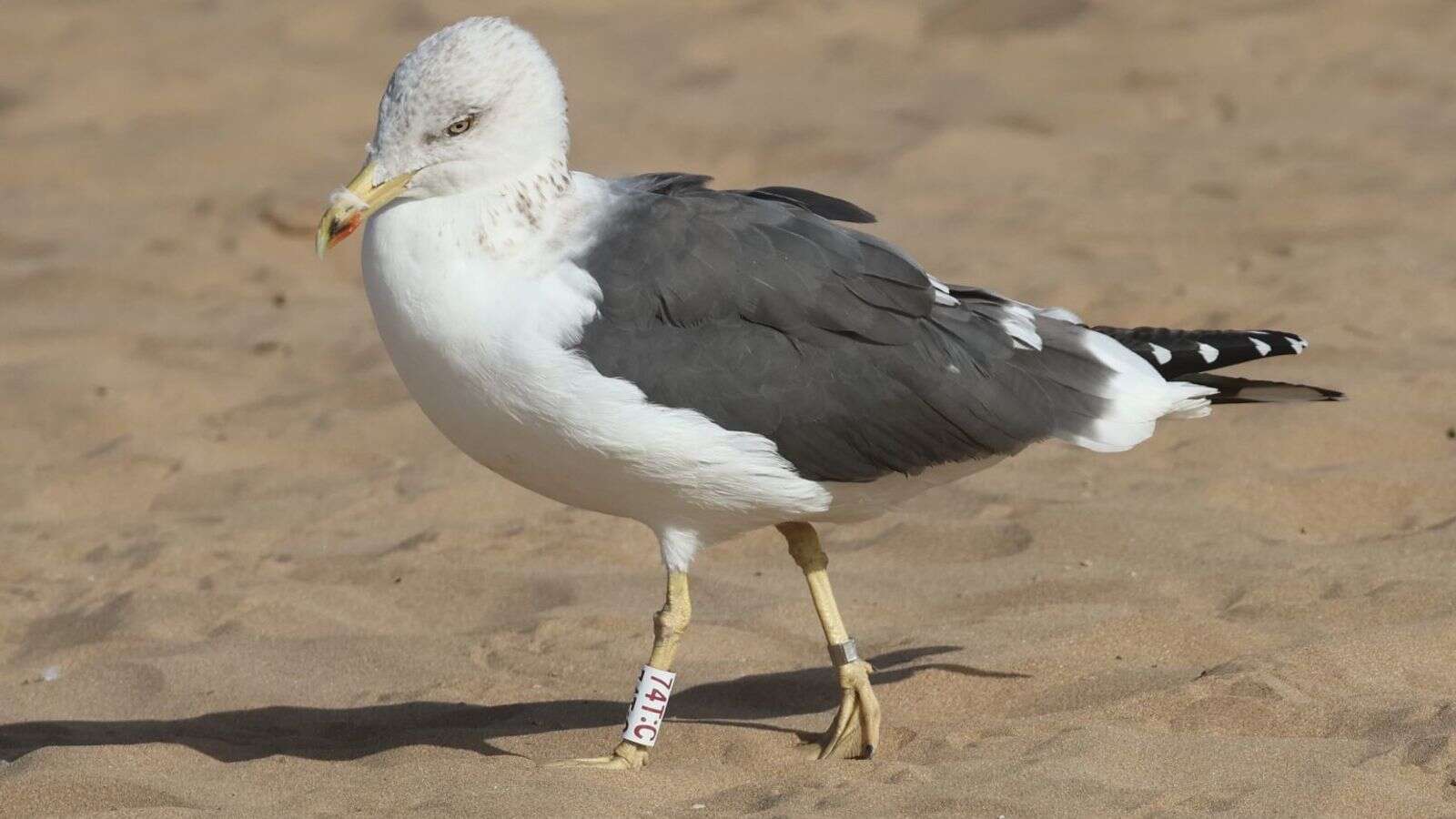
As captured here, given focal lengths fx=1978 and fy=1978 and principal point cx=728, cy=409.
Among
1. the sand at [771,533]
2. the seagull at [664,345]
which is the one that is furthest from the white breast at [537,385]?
the sand at [771,533]

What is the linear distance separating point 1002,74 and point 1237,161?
212cm

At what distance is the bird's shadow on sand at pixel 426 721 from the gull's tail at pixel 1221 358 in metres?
0.87

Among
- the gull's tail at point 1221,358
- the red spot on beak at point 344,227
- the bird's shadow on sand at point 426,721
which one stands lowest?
the bird's shadow on sand at point 426,721

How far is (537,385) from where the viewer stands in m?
4.20

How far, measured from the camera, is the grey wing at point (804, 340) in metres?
4.40

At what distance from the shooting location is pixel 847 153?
11055 mm

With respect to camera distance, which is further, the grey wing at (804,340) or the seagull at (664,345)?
the grey wing at (804,340)

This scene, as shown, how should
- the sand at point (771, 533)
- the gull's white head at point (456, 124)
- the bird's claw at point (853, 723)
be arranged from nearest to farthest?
the gull's white head at point (456, 124)
the sand at point (771, 533)
the bird's claw at point (853, 723)

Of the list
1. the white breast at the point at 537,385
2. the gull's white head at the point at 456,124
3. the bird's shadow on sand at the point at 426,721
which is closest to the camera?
the white breast at the point at 537,385

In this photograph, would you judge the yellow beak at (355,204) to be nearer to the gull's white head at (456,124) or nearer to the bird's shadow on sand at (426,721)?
the gull's white head at (456,124)

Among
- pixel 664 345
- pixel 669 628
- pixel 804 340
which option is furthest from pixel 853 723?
pixel 664 345

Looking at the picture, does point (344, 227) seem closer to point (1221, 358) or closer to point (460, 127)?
point (460, 127)

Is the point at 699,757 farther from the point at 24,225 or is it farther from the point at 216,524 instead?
the point at 24,225

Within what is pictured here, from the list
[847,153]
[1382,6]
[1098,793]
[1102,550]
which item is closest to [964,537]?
[1102,550]
